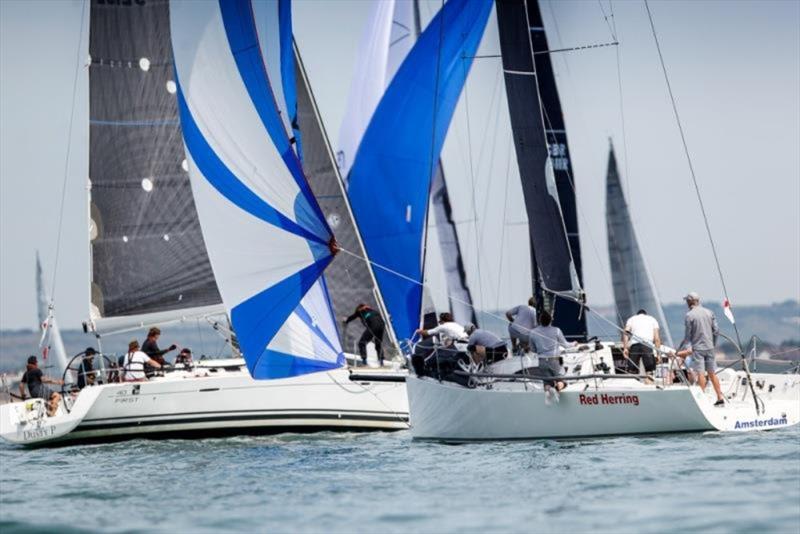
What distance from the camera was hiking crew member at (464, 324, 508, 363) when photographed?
61.6 ft

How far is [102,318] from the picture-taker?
25203 mm

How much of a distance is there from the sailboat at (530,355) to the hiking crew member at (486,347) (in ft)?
0.75

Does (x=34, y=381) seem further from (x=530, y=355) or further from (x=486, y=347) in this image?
(x=530, y=355)

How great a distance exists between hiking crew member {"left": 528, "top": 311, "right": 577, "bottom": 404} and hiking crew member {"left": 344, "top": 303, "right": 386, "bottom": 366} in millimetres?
5529

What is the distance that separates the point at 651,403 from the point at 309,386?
644cm

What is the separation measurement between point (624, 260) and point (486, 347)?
919 inches

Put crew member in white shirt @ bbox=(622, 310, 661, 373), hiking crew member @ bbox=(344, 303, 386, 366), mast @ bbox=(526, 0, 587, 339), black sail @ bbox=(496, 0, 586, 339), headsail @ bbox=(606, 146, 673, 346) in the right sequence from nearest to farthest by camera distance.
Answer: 1. crew member in white shirt @ bbox=(622, 310, 661, 373)
2. black sail @ bbox=(496, 0, 586, 339)
3. hiking crew member @ bbox=(344, 303, 386, 366)
4. mast @ bbox=(526, 0, 587, 339)
5. headsail @ bbox=(606, 146, 673, 346)

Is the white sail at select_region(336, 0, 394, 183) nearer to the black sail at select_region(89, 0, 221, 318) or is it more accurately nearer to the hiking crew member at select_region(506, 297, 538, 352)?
the black sail at select_region(89, 0, 221, 318)

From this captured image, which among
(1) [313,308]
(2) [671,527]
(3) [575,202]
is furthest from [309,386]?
(2) [671,527]

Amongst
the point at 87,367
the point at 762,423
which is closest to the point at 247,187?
the point at 87,367

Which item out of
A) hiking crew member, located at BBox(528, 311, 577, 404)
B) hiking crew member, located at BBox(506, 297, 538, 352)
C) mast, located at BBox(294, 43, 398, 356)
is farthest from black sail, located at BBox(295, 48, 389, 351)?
hiking crew member, located at BBox(528, 311, 577, 404)

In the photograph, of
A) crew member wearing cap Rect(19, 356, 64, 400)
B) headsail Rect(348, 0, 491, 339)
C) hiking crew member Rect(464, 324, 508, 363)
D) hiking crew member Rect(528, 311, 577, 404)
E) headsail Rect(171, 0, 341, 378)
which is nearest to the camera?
hiking crew member Rect(528, 311, 577, 404)

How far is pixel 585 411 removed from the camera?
678 inches

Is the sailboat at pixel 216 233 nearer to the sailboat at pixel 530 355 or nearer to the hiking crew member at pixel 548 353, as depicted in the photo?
the sailboat at pixel 530 355
